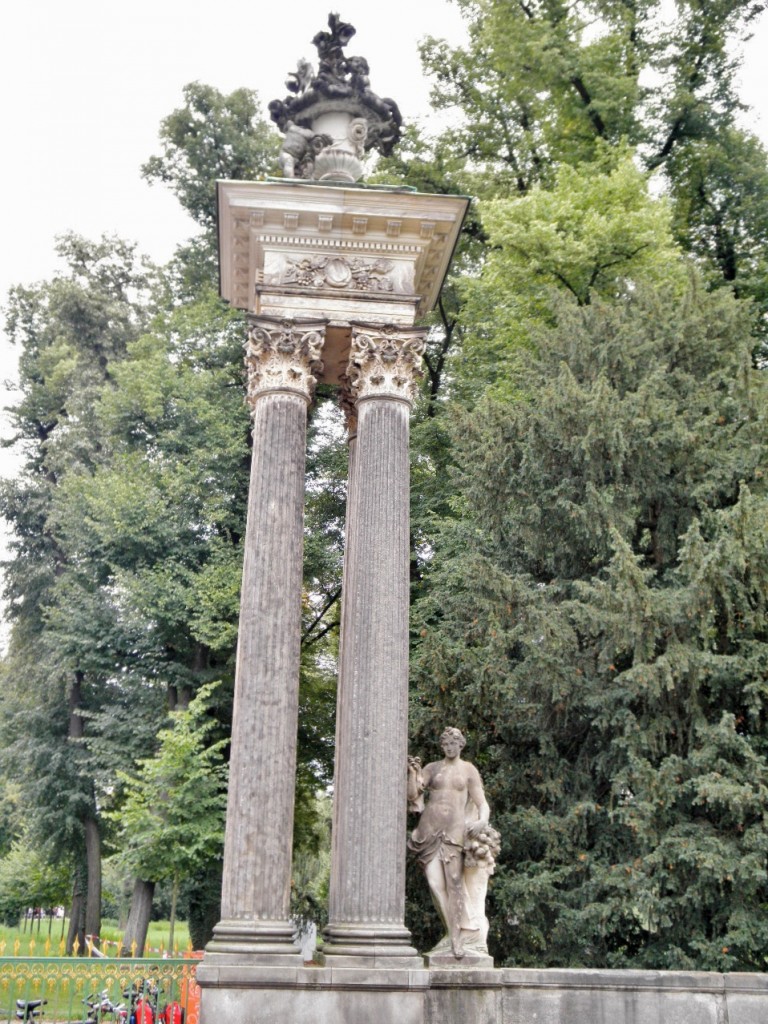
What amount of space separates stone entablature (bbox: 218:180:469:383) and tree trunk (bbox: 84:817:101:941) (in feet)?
53.3

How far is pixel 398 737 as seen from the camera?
377 inches

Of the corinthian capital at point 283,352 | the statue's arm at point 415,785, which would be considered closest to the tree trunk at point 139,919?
the statue's arm at point 415,785

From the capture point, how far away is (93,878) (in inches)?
896

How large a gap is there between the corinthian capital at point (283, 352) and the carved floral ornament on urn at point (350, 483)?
0.06 ft

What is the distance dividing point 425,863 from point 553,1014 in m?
1.74

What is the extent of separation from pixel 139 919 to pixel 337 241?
1492cm

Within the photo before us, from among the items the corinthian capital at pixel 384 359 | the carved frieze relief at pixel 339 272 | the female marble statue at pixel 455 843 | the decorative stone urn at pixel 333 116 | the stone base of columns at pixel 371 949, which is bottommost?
the stone base of columns at pixel 371 949

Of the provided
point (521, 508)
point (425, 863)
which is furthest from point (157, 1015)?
point (521, 508)

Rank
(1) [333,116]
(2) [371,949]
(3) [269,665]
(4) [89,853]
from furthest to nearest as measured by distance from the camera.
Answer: (4) [89,853]
(1) [333,116]
(3) [269,665]
(2) [371,949]

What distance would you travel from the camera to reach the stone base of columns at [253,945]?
28.5 feet

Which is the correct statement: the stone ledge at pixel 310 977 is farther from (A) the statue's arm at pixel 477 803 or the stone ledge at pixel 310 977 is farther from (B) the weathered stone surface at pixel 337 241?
(B) the weathered stone surface at pixel 337 241

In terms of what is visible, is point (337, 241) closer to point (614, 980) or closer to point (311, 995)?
point (311, 995)

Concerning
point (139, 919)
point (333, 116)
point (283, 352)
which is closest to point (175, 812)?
point (139, 919)

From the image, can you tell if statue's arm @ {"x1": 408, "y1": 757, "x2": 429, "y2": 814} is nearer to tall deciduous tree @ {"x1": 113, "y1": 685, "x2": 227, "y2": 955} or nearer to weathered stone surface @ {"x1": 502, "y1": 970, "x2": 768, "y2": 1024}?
weathered stone surface @ {"x1": 502, "y1": 970, "x2": 768, "y2": 1024}
